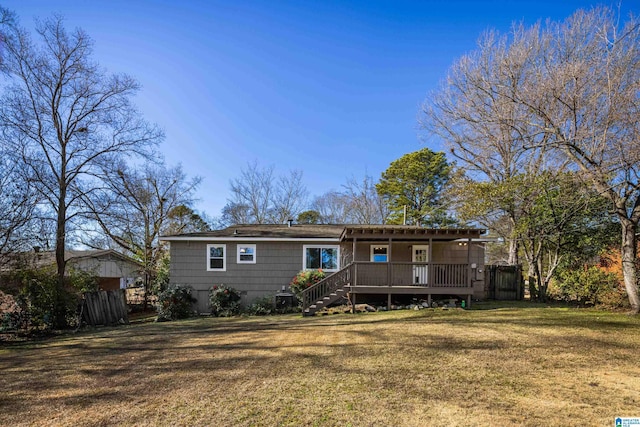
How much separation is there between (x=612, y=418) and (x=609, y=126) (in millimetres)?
9029

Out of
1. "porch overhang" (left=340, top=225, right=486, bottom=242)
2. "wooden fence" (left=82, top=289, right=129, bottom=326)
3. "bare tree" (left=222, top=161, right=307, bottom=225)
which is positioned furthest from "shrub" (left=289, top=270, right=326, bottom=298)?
"bare tree" (left=222, top=161, right=307, bottom=225)

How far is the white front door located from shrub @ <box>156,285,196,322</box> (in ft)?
30.0

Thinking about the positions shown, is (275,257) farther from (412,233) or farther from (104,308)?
(104,308)

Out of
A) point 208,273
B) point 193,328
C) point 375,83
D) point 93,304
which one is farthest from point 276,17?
point 93,304

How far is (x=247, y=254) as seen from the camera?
1469 cm

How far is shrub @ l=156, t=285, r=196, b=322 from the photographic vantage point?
13.4 meters

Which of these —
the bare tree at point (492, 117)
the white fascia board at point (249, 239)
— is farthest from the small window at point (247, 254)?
the bare tree at point (492, 117)

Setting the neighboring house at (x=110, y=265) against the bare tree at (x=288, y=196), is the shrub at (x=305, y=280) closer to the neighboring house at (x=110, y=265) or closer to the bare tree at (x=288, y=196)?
the neighboring house at (x=110, y=265)

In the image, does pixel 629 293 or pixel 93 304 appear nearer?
pixel 629 293

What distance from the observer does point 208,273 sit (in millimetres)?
14523

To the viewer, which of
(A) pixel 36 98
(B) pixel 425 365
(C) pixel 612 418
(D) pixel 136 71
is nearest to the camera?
(C) pixel 612 418

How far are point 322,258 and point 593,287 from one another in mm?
9576

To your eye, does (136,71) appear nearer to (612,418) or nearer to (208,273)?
(208,273)

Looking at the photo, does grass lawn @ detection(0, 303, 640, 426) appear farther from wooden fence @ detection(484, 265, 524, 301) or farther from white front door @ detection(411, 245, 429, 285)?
wooden fence @ detection(484, 265, 524, 301)
